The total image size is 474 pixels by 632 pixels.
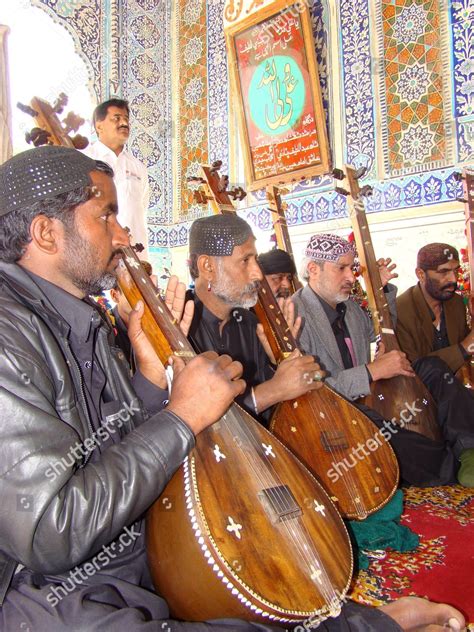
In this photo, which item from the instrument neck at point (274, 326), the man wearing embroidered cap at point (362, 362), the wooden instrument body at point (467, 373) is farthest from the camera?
the wooden instrument body at point (467, 373)

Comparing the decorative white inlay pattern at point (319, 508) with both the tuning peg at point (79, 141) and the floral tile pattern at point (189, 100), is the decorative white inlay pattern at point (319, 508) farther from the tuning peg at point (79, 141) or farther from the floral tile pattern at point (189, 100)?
the floral tile pattern at point (189, 100)

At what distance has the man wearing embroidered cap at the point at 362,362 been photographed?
314 cm

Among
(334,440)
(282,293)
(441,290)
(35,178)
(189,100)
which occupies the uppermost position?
(189,100)

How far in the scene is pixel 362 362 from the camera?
12.3 ft

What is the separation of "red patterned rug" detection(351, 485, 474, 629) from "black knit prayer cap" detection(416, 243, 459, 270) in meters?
2.15

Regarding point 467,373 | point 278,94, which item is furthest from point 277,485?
point 278,94

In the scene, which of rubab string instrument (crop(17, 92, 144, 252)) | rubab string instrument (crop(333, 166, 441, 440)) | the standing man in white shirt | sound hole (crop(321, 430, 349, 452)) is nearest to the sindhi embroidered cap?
rubab string instrument (crop(333, 166, 441, 440))

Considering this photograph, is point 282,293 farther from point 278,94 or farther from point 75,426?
point 278,94

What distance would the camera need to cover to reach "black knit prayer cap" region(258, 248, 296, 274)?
4.28m

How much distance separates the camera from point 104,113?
4.71 m

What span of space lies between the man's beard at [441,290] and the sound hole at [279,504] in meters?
3.44

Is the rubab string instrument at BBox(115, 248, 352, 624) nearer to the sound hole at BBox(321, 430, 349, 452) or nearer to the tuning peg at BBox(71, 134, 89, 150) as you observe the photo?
the sound hole at BBox(321, 430, 349, 452)

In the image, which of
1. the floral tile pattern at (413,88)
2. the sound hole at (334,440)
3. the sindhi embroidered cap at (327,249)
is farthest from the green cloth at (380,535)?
the floral tile pattern at (413,88)

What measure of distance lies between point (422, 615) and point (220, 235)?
1948 millimetres
